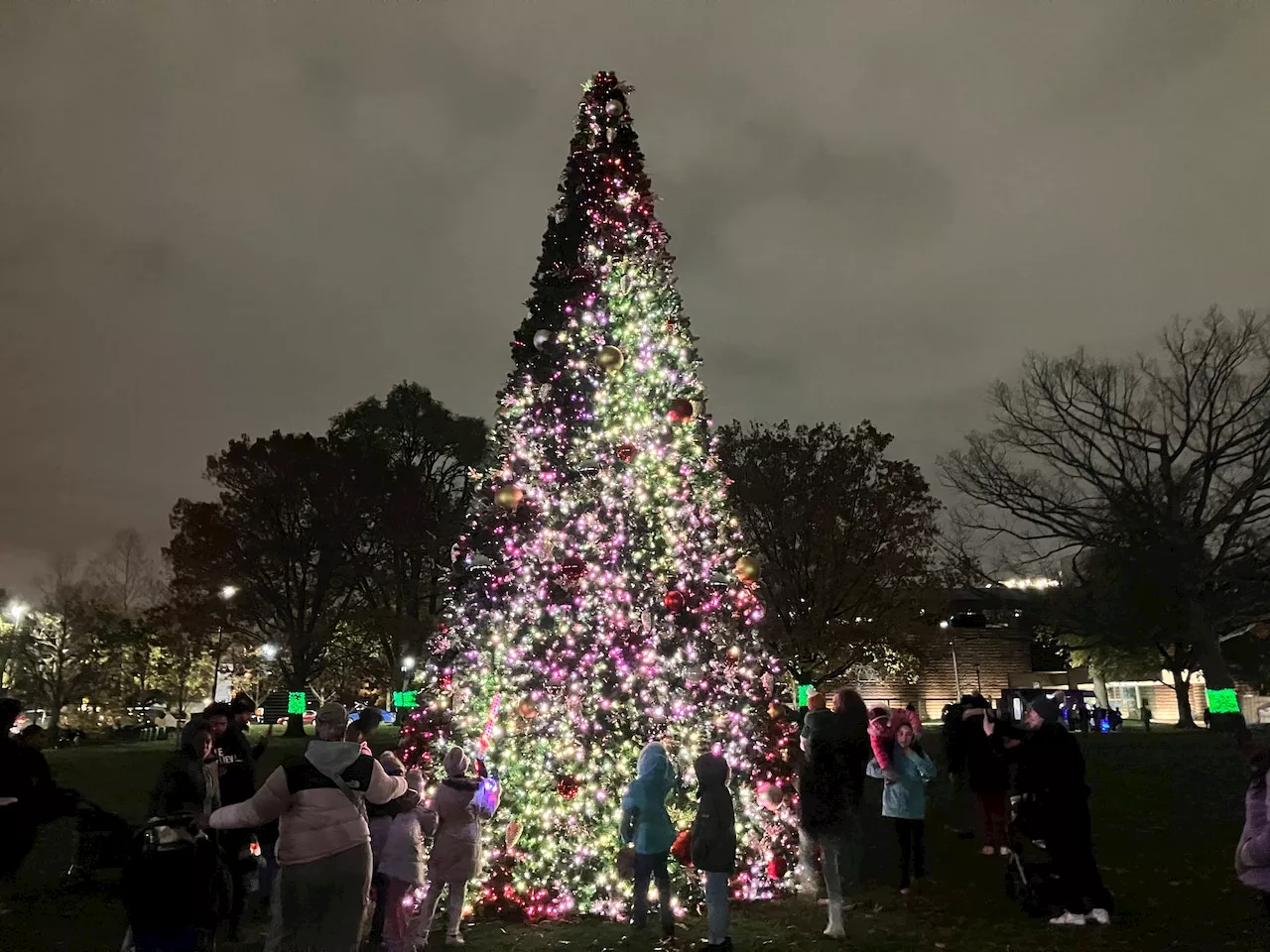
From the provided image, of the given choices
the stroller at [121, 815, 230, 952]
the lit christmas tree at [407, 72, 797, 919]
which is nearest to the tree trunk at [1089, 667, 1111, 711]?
the lit christmas tree at [407, 72, 797, 919]

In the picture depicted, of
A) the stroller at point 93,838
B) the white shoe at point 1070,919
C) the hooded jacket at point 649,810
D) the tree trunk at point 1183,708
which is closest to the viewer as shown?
the white shoe at point 1070,919

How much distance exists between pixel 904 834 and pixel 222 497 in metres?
25.6

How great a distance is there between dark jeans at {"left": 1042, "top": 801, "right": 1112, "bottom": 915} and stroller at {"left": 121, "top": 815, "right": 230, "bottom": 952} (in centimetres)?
636

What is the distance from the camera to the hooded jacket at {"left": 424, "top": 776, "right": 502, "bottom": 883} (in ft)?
22.5

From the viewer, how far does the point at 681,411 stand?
975 cm

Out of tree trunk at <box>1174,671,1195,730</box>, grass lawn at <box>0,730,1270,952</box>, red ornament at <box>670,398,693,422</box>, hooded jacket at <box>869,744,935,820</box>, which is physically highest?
red ornament at <box>670,398,693,422</box>

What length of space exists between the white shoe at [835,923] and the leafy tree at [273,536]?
23.8 m

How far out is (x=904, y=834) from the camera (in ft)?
28.0

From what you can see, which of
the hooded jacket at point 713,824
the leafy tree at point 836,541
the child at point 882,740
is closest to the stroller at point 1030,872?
the child at point 882,740

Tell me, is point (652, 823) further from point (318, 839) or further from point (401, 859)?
point (318, 839)

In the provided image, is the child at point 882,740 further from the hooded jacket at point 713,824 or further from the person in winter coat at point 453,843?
the person in winter coat at point 453,843

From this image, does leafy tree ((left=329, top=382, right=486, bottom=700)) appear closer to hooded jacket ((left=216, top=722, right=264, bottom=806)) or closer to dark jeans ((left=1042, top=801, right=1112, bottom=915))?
hooded jacket ((left=216, top=722, right=264, bottom=806))

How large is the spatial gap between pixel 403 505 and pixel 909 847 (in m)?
22.4

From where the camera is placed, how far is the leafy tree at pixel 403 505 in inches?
1097
